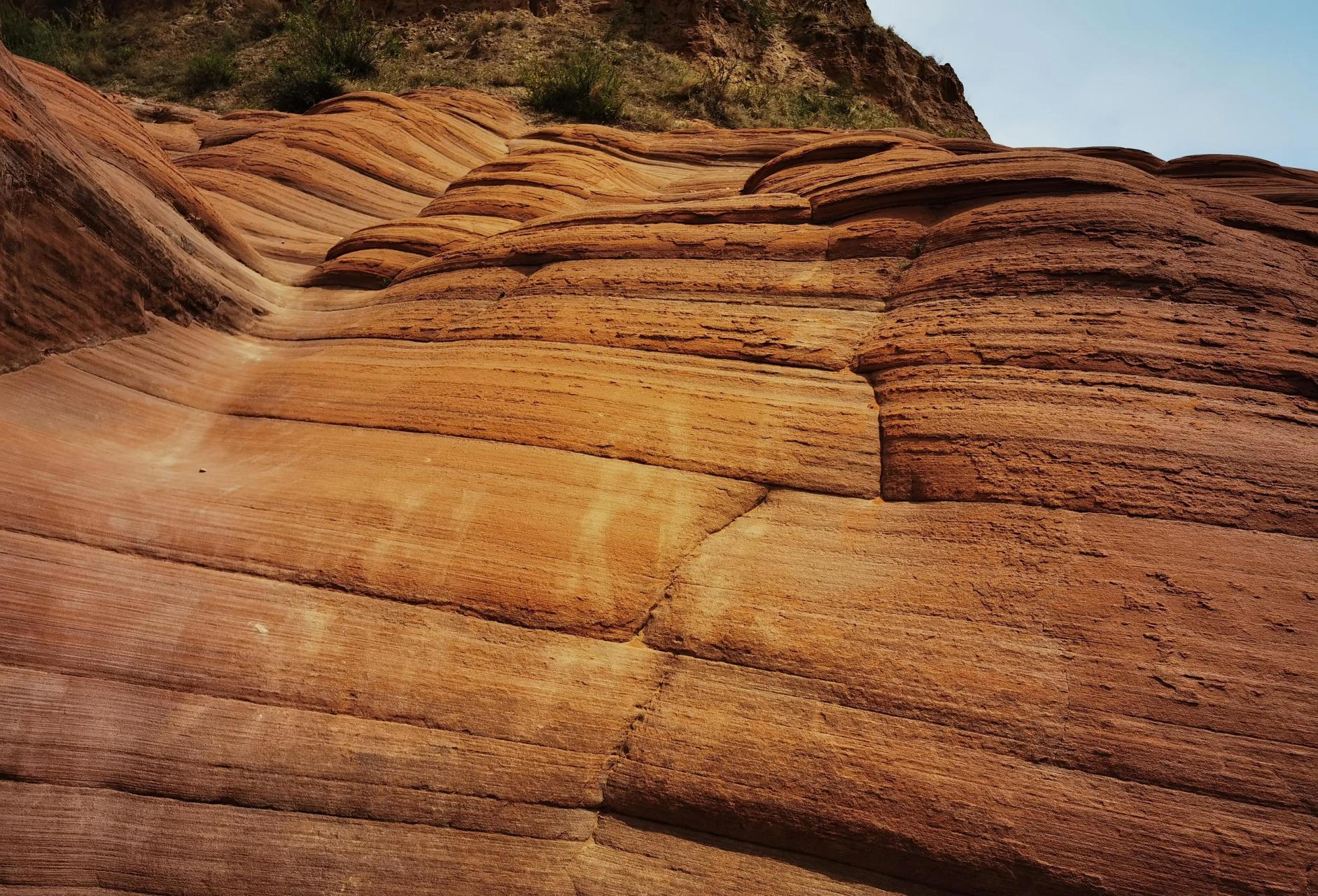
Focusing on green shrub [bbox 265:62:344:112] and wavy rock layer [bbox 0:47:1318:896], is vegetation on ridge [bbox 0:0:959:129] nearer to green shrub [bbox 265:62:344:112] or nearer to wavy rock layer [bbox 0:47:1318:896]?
green shrub [bbox 265:62:344:112]

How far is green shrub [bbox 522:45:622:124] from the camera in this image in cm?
1329

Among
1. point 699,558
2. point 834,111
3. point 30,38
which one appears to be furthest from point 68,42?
point 699,558

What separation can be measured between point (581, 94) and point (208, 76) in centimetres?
888

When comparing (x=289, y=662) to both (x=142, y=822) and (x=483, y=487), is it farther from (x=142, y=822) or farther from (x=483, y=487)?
(x=483, y=487)

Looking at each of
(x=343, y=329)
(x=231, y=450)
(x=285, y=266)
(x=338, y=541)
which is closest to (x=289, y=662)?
(x=338, y=541)

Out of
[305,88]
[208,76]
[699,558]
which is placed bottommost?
[699,558]

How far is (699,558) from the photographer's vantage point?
11.2 ft

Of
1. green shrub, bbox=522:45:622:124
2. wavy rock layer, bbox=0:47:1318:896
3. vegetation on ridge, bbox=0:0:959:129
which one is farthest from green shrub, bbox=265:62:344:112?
wavy rock layer, bbox=0:47:1318:896

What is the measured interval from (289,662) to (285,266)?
550 cm

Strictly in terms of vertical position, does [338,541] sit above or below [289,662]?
above

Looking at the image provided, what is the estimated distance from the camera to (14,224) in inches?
155

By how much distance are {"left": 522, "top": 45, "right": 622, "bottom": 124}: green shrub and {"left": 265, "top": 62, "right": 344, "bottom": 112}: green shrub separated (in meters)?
4.41

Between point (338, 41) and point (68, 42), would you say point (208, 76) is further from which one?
point (68, 42)

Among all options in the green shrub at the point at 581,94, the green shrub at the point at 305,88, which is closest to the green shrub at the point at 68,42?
the green shrub at the point at 305,88
